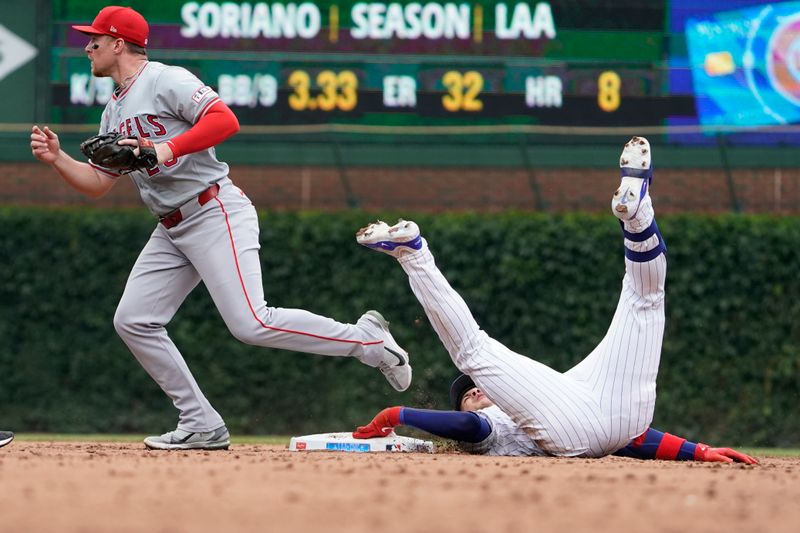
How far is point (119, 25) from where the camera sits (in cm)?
546

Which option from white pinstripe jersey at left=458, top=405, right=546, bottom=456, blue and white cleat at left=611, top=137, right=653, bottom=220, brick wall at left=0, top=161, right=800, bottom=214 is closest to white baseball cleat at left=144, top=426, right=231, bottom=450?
white pinstripe jersey at left=458, top=405, right=546, bottom=456

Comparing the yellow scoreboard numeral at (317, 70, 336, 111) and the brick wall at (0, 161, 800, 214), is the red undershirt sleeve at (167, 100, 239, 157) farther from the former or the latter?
the yellow scoreboard numeral at (317, 70, 336, 111)

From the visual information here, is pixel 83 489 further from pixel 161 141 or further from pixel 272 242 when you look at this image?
pixel 272 242

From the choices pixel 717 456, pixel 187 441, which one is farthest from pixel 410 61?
pixel 717 456

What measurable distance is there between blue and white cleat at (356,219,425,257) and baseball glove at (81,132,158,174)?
915mm

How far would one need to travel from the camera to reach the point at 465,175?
11383mm

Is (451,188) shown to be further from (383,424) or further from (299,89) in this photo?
(383,424)

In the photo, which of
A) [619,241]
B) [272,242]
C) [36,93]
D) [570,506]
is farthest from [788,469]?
[36,93]

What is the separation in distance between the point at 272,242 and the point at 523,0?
3256 mm

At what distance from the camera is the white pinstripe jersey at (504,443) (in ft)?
17.9

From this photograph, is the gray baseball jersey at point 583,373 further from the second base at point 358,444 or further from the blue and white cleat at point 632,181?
the second base at point 358,444

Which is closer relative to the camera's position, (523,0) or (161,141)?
(161,141)

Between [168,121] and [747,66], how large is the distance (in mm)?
7210

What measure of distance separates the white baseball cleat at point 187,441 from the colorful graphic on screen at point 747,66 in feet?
22.8
